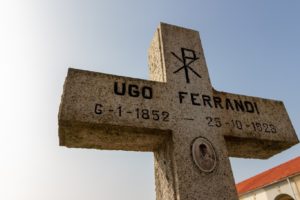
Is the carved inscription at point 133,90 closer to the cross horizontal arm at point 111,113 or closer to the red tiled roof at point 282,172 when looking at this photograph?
the cross horizontal arm at point 111,113

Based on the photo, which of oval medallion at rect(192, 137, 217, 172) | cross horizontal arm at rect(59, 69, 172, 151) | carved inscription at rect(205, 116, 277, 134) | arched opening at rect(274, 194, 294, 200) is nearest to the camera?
cross horizontal arm at rect(59, 69, 172, 151)

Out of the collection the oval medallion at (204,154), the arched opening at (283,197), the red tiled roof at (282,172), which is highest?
the red tiled roof at (282,172)

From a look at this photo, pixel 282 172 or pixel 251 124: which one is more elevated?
pixel 282 172

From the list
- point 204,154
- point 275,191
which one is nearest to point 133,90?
point 204,154

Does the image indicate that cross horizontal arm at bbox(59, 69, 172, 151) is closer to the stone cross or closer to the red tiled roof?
the stone cross

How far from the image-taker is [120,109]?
99.3 inches

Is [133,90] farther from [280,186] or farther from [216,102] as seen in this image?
[280,186]

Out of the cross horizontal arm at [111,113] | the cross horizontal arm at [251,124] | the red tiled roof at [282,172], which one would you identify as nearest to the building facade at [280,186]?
the red tiled roof at [282,172]

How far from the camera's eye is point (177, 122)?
2.69 m

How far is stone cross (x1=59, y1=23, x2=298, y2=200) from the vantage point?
2.41 meters

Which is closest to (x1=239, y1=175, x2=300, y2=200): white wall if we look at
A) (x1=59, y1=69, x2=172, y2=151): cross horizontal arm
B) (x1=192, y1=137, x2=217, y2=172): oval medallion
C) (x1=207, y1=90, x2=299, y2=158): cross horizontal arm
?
(x1=207, y1=90, x2=299, y2=158): cross horizontal arm

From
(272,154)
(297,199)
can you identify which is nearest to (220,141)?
(272,154)

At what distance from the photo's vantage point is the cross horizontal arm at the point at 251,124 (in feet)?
9.64

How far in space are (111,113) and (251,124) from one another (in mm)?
1711
